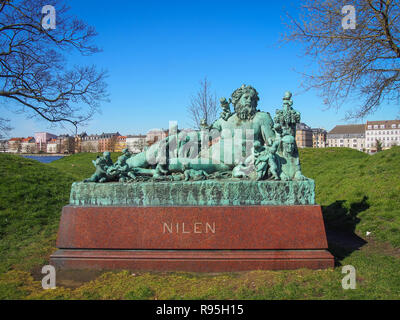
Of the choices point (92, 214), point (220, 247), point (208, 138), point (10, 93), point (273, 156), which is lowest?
point (220, 247)

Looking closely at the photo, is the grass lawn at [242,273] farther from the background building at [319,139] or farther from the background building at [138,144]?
the background building at [319,139]

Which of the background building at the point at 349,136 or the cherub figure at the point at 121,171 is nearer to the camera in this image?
the cherub figure at the point at 121,171

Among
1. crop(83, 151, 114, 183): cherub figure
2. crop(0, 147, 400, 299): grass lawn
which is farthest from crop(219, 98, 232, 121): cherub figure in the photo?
crop(0, 147, 400, 299): grass lawn

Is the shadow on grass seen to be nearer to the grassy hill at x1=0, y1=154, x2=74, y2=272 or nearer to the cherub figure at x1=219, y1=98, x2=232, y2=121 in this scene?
the cherub figure at x1=219, y1=98, x2=232, y2=121

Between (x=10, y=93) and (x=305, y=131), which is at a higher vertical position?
(x=305, y=131)

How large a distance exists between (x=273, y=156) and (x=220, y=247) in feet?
5.53

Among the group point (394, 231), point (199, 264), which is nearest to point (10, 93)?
point (199, 264)

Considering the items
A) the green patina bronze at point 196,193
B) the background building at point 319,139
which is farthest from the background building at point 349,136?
the green patina bronze at point 196,193

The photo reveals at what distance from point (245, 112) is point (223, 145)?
0.77 m

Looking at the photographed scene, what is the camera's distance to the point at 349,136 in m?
93.7

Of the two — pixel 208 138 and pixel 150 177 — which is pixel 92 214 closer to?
pixel 150 177

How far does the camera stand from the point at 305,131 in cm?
9425

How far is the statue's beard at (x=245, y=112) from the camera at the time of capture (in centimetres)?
573

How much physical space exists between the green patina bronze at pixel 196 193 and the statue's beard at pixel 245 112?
1.55 metres
